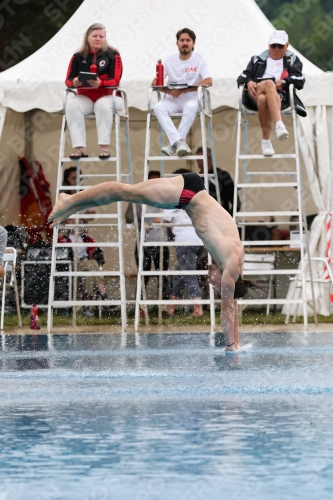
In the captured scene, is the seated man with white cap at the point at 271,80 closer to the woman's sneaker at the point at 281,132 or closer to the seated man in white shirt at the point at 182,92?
the woman's sneaker at the point at 281,132

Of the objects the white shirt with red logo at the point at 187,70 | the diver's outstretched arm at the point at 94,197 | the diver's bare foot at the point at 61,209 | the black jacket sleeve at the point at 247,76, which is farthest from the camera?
the white shirt with red logo at the point at 187,70

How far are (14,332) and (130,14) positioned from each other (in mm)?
5010

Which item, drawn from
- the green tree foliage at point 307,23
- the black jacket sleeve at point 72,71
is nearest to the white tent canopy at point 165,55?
the black jacket sleeve at point 72,71

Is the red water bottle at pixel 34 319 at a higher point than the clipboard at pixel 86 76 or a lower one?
lower

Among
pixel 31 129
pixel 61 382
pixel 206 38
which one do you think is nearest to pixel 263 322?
pixel 206 38

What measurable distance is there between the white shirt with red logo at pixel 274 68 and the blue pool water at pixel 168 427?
14.8 ft

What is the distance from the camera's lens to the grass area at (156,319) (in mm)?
13461

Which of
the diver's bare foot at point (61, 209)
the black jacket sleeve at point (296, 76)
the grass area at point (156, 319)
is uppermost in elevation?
the black jacket sleeve at point (296, 76)

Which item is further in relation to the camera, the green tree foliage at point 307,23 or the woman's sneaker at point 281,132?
the green tree foliage at point 307,23

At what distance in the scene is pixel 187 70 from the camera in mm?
12648

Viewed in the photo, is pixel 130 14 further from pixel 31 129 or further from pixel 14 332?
pixel 14 332

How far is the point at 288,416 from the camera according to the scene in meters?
5.29

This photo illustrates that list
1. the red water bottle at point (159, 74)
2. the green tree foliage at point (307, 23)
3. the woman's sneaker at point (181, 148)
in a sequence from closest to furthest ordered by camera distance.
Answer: the woman's sneaker at point (181, 148)
the red water bottle at point (159, 74)
the green tree foliage at point (307, 23)

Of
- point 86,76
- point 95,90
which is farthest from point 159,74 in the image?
point 86,76
